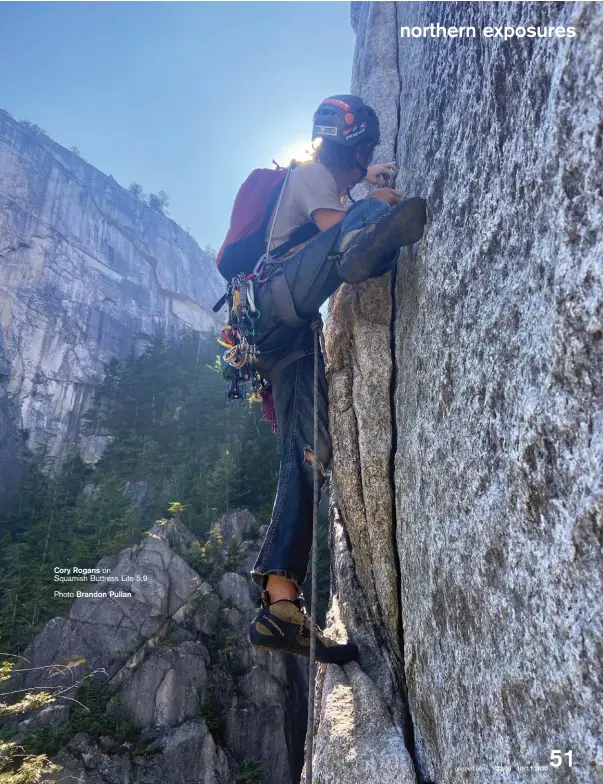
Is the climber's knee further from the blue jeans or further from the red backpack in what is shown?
the red backpack

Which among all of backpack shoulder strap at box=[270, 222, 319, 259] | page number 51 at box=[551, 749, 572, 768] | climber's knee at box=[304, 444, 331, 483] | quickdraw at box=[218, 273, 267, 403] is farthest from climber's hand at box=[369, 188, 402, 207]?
page number 51 at box=[551, 749, 572, 768]

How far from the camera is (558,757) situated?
1324 mm

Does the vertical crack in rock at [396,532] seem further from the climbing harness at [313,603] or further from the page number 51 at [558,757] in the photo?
the page number 51 at [558,757]

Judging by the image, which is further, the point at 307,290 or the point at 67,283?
the point at 67,283

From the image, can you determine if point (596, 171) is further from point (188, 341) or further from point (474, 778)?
point (188, 341)

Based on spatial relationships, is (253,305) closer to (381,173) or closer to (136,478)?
(381,173)

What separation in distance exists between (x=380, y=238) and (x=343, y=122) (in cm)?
142

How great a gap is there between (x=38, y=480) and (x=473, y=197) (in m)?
33.9

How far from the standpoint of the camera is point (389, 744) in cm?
250

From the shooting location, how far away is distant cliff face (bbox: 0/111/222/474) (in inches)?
1427

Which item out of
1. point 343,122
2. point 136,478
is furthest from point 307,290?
point 136,478

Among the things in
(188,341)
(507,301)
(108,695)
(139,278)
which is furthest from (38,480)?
(507,301)

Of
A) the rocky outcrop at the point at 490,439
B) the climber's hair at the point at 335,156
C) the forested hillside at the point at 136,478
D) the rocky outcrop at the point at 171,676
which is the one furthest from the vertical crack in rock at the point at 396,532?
the forested hillside at the point at 136,478

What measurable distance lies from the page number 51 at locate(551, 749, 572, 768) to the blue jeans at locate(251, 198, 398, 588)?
2007 millimetres
